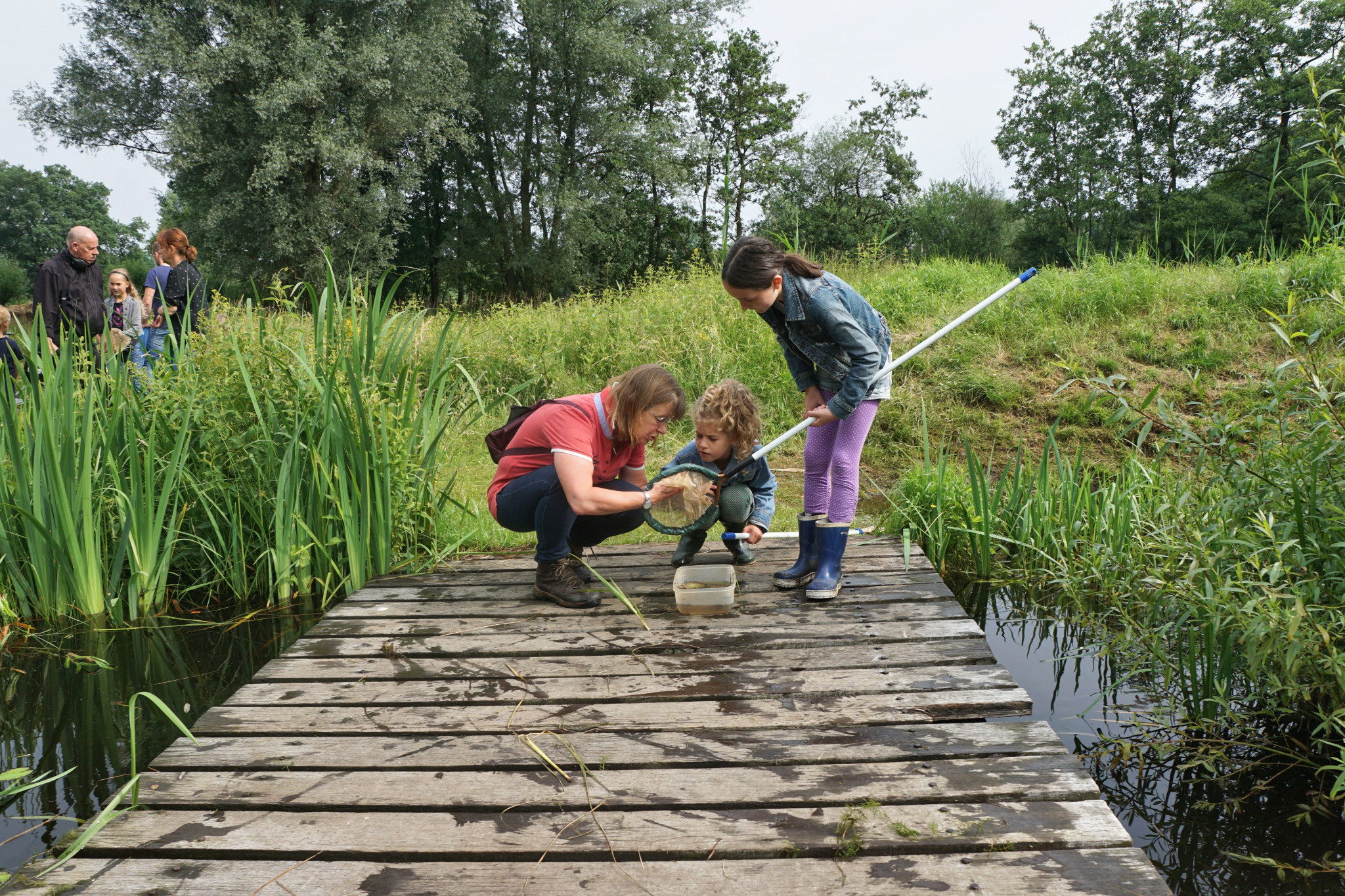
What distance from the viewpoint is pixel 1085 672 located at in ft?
10.3

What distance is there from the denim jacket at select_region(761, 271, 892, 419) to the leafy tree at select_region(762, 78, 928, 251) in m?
25.0

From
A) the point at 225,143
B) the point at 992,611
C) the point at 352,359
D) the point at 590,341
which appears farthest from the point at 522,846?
the point at 225,143

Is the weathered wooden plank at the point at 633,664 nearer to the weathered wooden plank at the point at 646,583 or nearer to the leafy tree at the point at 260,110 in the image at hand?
the weathered wooden plank at the point at 646,583

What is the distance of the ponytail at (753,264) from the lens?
9.38ft

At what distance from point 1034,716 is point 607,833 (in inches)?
65.8

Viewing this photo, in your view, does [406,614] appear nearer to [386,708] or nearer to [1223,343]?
[386,708]

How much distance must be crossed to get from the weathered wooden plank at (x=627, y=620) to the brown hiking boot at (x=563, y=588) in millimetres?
55

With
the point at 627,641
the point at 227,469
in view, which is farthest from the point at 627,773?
the point at 227,469

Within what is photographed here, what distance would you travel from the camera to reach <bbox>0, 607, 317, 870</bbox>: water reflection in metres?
2.32

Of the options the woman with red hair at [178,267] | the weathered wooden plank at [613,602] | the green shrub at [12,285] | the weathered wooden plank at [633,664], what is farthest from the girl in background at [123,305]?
the green shrub at [12,285]

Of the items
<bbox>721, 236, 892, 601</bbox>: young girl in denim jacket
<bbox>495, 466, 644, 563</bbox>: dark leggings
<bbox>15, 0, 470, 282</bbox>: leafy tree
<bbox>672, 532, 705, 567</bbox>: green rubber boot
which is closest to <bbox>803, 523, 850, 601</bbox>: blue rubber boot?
<bbox>721, 236, 892, 601</bbox>: young girl in denim jacket

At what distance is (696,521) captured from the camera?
10.8 ft

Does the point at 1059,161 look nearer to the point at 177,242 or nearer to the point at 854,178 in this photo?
the point at 854,178

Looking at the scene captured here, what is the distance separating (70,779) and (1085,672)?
11.0ft
